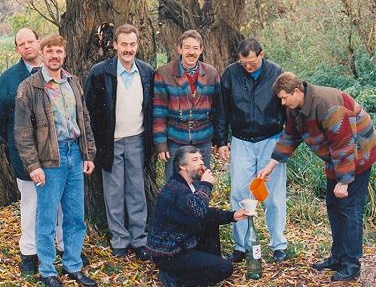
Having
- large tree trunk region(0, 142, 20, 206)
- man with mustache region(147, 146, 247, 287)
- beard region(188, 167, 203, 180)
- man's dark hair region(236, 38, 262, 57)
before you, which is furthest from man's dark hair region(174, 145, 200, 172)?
large tree trunk region(0, 142, 20, 206)

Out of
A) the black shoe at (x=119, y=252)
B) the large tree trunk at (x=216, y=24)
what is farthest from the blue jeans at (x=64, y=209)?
the large tree trunk at (x=216, y=24)

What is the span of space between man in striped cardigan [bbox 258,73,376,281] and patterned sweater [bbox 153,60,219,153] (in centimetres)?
74

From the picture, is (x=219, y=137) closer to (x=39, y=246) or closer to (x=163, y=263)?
(x=163, y=263)

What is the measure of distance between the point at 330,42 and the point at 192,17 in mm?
2975

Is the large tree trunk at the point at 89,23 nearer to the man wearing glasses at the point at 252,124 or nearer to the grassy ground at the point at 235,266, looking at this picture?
the man wearing glasses at the point at 252,124

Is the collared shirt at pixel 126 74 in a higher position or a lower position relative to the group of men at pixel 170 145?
higher

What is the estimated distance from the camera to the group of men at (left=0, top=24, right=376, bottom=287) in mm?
4836

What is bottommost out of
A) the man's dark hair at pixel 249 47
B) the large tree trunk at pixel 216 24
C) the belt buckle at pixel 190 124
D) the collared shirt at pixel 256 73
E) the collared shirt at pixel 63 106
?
the belt buckle at pixel 190 124

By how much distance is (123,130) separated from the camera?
553cm

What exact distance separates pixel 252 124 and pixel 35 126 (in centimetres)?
190

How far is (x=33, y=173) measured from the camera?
4648 millimetres

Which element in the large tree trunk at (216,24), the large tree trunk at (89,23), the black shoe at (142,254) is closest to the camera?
the black shoe at (142,254)

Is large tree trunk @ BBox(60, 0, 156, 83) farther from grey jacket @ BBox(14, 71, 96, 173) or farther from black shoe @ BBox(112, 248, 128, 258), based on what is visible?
black shoe @ BBox(112, 248, 128, 258)

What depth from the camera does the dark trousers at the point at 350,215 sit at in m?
5.12
